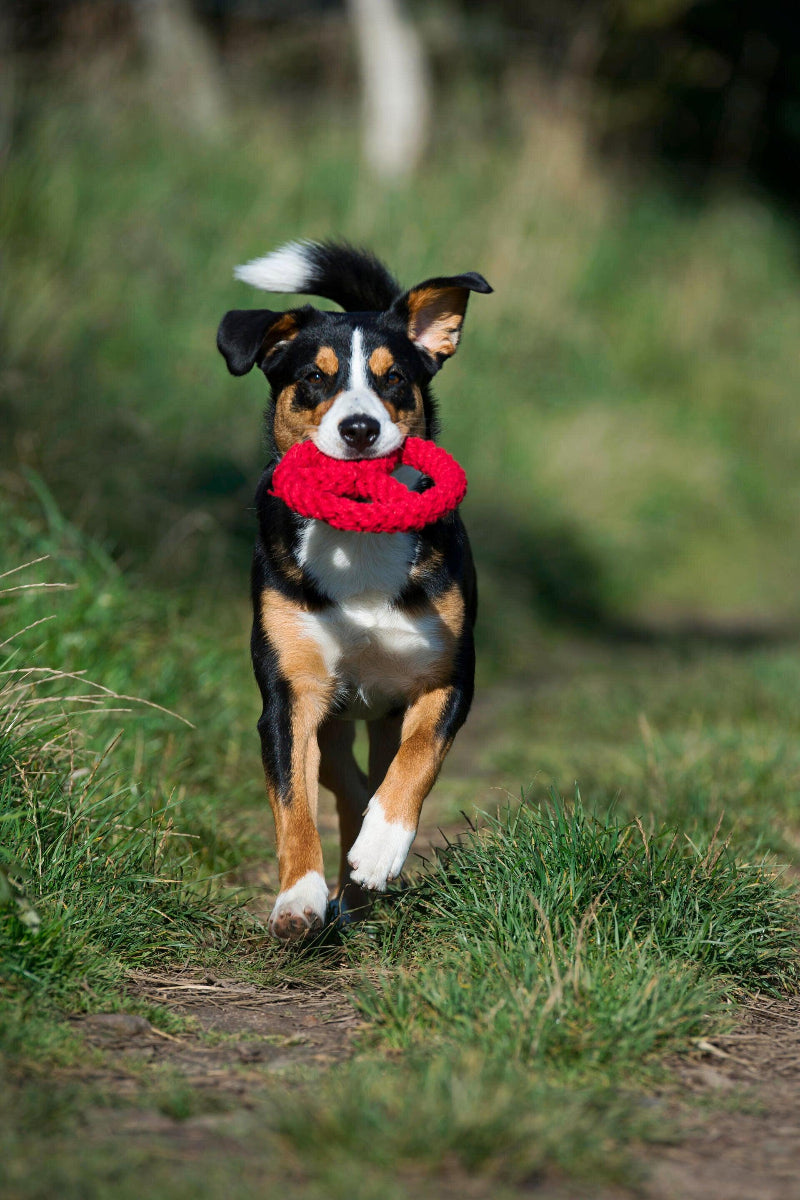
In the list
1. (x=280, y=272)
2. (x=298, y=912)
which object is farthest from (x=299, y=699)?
(x=280, y=272)

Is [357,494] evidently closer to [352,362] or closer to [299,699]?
[352,362]

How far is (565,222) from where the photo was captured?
11680 millimetres

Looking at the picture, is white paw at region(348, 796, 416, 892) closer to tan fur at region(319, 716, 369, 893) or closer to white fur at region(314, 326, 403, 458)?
tan fur at region(319, 716, 369, 893)

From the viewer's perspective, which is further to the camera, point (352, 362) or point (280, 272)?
point (280, 272)

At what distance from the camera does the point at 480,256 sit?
35.4 feet

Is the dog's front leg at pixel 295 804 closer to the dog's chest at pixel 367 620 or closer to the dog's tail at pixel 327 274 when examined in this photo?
the dog's chest at pixel 367 620

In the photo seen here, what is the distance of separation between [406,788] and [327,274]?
1614 millimetres

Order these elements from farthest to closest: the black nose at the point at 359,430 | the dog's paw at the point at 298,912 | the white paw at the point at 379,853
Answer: the black nose at the point at 359,430
the white paw at the point at 379,853
the dog's paw at the point at 298,912

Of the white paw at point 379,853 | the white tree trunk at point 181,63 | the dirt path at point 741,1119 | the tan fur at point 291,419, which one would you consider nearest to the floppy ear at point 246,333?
the tan fur at point 291,419

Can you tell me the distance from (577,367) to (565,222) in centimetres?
153

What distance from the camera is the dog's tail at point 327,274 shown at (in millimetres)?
3873

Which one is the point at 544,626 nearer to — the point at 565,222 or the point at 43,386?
the point at 43,386

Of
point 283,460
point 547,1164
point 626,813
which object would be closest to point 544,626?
point 626,813

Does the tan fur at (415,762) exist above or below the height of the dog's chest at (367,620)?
below
